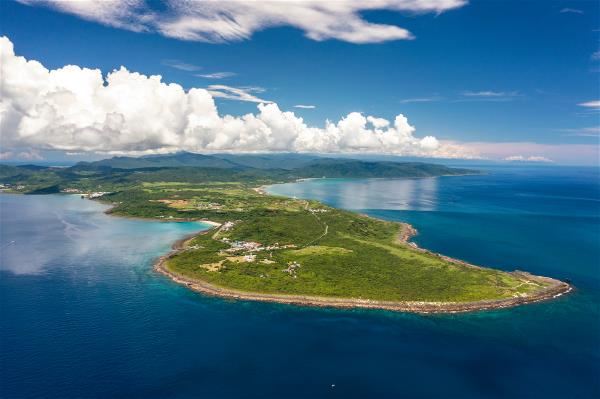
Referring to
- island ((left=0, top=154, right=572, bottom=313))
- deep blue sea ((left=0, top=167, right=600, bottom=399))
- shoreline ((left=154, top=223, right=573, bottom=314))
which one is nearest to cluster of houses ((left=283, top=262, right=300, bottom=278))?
island ((left=0, top=154, right=572, bottom=313))

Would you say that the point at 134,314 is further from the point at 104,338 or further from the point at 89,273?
the point at 89,273

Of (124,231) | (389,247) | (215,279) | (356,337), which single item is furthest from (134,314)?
(124,231)

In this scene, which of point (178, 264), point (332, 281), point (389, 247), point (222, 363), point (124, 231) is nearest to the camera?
point (222, 363)

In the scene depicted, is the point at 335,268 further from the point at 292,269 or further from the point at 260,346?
the point at 260,346

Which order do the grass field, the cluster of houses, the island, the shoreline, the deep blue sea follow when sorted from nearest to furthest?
1. the deep blue sea
2. the shoreline
3. the island
4. the grass field
5. the cluster of houses

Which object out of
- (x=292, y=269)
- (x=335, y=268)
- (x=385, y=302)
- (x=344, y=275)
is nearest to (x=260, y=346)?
(x=385, y=302)

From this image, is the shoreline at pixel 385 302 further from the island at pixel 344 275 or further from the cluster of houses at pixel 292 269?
the cluster of houses at pixel 292 269

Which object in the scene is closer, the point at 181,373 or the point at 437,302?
the point at 181,373

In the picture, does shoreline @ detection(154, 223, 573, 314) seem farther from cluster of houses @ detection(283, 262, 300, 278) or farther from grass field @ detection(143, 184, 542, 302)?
cluster of houses @ detection(283, 262, 300, 278)

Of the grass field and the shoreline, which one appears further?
the grass field

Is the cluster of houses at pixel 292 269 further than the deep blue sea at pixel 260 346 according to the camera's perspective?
Yes

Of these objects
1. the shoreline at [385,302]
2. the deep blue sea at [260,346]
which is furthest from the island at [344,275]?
the deep blue sea at [260,346]
